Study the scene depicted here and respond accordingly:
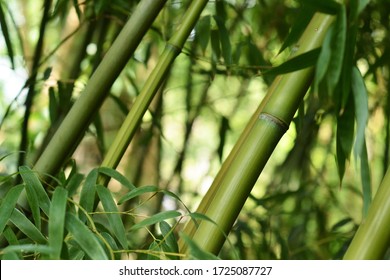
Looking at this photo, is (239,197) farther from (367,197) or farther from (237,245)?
(237,245)

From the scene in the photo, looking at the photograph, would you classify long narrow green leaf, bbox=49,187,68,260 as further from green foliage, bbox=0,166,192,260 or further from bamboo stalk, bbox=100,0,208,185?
bamboo stalk, bbox=100,0,208,185

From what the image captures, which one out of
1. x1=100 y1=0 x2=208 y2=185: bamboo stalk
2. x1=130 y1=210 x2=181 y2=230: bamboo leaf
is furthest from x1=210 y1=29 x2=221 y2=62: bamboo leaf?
x1=130 y1=210 x2=181 y2=230: bamboo leaf

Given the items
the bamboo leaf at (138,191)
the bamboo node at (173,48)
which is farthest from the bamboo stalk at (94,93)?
the bamboo leaf at (138,191)

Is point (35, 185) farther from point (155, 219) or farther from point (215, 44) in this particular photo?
point (215, 44)

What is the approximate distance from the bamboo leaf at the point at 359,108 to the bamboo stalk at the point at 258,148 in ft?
0.16

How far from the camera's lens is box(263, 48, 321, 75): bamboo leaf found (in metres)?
0.57

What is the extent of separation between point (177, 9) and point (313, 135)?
37 centimetres

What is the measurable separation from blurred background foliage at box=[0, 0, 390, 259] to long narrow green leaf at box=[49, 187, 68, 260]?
15cm

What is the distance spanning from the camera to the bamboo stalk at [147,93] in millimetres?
765

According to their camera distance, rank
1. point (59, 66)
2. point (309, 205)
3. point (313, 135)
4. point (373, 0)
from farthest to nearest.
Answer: point (59, 66) → point (309, 205) → point (313, 135) → point (373, 0)

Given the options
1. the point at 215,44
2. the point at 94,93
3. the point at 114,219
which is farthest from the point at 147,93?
the point at 215,44

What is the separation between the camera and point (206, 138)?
2.61m

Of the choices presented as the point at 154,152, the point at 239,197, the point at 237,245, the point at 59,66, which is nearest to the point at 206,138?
the point at 154,152

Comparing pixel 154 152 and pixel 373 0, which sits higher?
pixel 373 0
